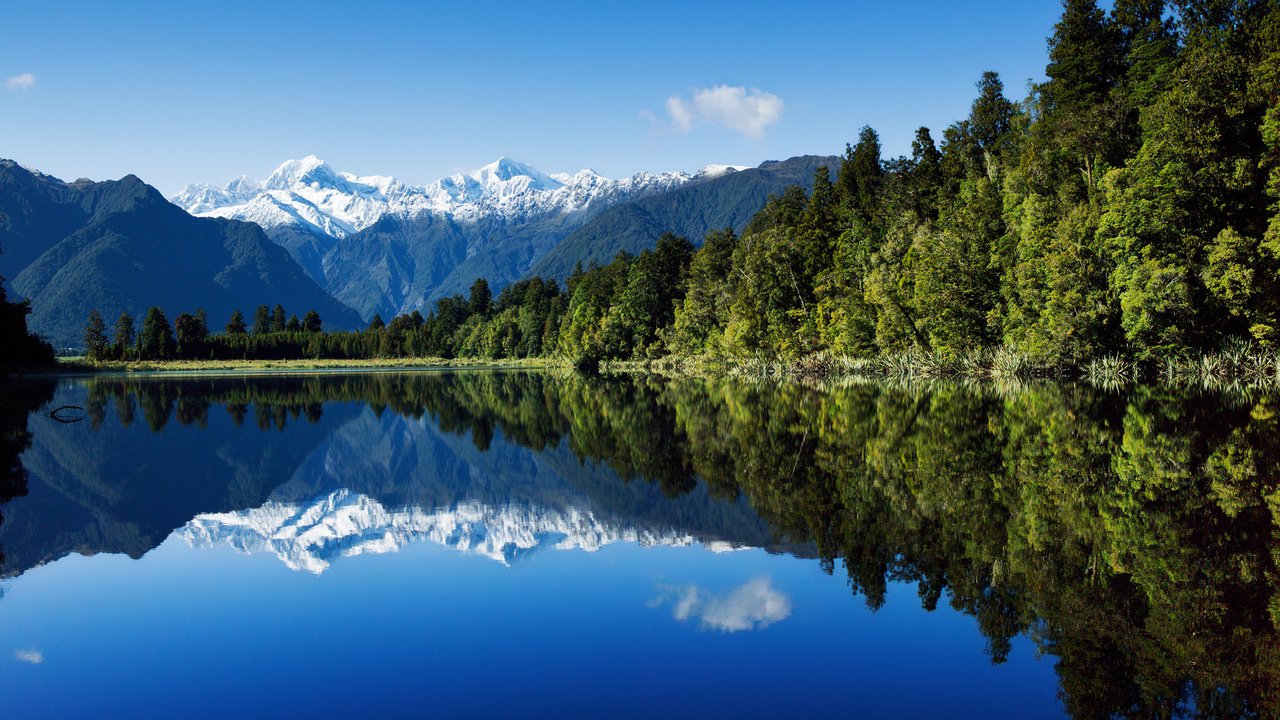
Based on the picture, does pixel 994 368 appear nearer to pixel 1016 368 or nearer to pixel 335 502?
pixel 1016 368

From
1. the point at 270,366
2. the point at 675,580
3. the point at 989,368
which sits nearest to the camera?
the point at 675,580

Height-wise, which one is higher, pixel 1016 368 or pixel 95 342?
pixel 1016 368

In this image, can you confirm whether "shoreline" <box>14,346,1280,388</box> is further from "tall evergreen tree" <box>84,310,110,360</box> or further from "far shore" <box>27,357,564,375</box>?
"tall evergreen tree" <box>84,310,110,360</box>

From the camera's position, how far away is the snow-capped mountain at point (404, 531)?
47.1 ft

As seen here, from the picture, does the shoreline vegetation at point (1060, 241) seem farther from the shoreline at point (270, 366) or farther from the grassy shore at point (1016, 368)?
the shoreline at point (270, 366)

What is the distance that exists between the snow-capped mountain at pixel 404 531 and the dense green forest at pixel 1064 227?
3801 cm

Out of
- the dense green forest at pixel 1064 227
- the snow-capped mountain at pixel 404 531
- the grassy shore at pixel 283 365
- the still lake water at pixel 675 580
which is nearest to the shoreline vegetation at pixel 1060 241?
the dense green forest at pixel 1064 227

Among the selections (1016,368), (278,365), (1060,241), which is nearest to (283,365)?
(278,365)

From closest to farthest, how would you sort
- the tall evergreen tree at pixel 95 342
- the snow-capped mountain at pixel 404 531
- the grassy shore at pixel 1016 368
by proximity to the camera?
the snow-capped mountain at pixel 404 531, the grassy shore at pixel 1016 368, the tall evergreen tree at pixel 95 342

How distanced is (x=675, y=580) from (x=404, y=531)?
6323 mm

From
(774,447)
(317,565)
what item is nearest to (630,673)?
(317,565)

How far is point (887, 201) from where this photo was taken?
74.8 m

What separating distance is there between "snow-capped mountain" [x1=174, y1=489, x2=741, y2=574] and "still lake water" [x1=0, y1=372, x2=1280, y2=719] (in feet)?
0.31

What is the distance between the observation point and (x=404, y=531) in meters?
16.0
